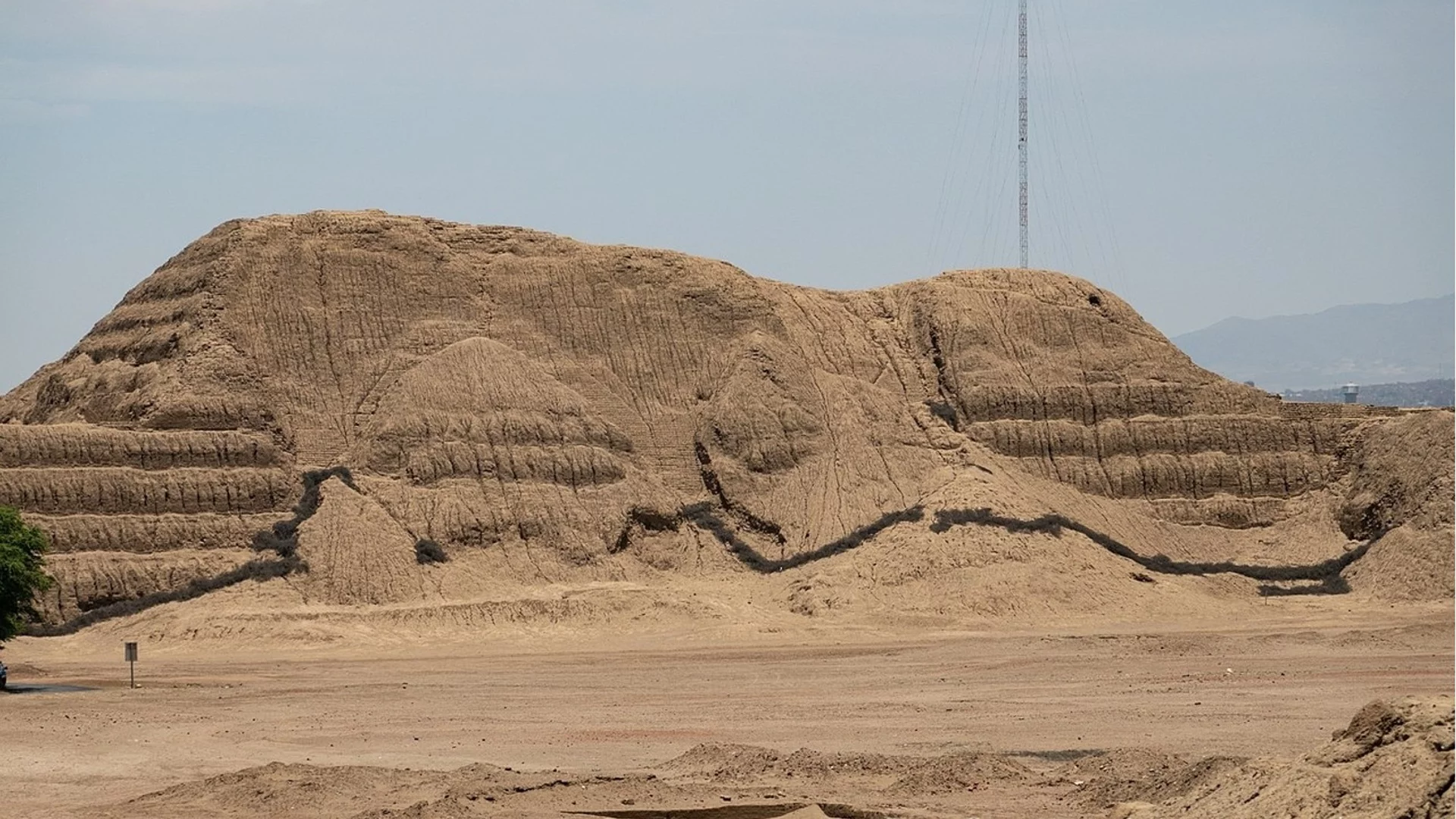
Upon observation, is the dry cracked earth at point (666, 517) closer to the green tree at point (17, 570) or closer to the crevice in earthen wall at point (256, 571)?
the crevice in earthen wall at point (256, 571)

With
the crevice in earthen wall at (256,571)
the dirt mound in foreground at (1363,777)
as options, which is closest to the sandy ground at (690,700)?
the crevice in earthen wall at (256,571)

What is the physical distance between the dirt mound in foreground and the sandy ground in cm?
477

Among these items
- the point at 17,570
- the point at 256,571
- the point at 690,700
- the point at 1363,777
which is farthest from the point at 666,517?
the point at 1363,777

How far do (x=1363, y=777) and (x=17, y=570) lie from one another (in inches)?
1380

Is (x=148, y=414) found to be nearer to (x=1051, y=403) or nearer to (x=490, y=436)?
(x=490, y=436)

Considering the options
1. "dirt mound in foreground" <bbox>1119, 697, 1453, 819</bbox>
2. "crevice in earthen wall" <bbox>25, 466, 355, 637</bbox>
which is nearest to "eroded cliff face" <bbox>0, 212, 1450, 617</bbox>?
"crevice in earthen wall" <bbox>25, 466, 355, 637</bbox>

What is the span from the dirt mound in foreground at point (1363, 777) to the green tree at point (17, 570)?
107ft

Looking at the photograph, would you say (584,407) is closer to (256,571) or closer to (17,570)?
(256,571)

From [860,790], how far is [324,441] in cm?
3762

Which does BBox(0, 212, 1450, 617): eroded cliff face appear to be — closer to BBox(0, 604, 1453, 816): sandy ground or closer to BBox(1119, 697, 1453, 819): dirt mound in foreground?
BBox(0, 604, 1453, 816): sandy ground

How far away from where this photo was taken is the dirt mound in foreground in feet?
54.9

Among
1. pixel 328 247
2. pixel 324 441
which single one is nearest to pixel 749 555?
pixel 324 441

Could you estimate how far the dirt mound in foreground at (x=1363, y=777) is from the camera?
1673 centimetres

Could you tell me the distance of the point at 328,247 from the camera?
64750 millimetres
